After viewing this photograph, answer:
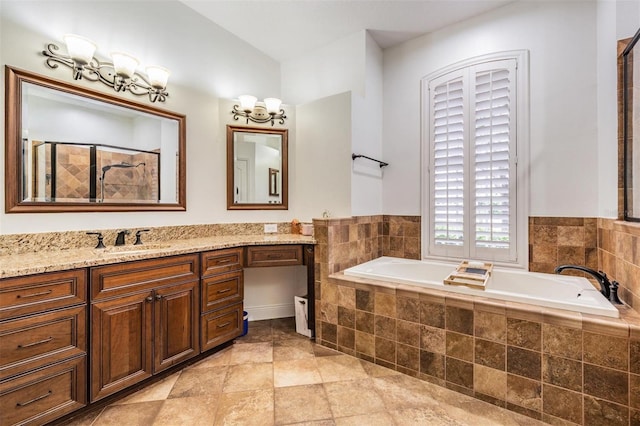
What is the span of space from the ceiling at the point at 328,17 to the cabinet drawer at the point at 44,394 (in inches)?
112

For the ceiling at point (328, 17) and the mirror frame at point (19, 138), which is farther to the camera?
the ceiling at point (328, 17)

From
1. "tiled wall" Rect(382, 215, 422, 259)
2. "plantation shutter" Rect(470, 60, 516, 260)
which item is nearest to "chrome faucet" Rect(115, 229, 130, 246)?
"tiled wall" Rect(382, 215, 422, 259)

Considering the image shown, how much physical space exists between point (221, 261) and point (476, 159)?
7.71 ft

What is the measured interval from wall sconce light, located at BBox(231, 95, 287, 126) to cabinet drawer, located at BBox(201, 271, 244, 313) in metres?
1.57

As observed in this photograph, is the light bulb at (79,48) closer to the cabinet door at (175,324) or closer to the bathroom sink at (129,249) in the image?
the bathroom sink at (129,249)

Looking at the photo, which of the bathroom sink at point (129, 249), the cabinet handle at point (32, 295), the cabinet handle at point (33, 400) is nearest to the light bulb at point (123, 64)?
the bathroom sink at point (129, 249)

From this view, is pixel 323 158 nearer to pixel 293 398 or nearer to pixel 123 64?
pixel 123 64

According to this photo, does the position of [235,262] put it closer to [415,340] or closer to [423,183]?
[415,340]

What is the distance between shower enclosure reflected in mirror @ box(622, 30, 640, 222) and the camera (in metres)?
1.66

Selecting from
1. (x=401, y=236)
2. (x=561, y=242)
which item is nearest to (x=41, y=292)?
(x=401, y=236)

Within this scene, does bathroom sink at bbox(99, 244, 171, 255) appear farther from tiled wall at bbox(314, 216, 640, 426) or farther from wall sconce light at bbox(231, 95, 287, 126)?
wall sconce light at bbox(231, 95, 287, 126)

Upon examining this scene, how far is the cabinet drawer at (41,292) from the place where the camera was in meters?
1.26

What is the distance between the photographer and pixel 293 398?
1.70 m

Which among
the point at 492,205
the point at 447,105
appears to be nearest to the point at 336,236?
the point at 492,205
